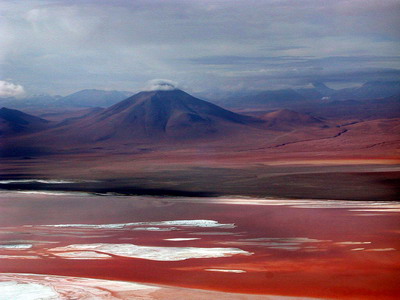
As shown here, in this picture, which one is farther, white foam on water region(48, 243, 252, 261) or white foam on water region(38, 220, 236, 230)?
white foam on water region(38, 220, 236, 230)

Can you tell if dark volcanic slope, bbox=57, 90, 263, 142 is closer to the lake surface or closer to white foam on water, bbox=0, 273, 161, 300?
the lake surface

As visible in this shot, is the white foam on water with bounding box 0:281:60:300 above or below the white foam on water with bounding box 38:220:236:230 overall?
below

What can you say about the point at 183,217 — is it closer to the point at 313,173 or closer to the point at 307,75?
the point at 313,173

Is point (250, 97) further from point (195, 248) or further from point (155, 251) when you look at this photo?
point (155, 251)

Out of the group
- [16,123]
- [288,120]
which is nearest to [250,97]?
[288,120]

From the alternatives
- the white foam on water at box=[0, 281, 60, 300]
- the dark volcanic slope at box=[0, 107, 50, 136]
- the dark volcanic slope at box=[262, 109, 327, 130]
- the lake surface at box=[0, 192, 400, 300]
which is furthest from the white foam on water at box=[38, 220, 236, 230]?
the dark volcanic slope at box=[262, 109, 327, 130]

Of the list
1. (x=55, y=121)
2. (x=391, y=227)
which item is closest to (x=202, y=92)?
(x=55, y=121)
